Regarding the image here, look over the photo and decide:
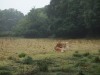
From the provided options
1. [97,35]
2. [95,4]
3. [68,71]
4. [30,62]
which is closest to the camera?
[68,71]

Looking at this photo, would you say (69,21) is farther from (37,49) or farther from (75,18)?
(37,49)

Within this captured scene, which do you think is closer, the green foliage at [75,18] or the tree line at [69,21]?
the green foliage at [75,18]

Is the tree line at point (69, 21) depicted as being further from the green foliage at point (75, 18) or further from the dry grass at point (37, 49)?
the dry grass at point (37, 49)

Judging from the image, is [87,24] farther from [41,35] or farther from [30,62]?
[30,62]

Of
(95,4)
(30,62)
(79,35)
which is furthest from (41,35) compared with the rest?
(30,62)

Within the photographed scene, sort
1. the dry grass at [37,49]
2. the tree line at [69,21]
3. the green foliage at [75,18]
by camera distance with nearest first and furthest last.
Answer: the dry grass at [37,49] < the green foliage at [75,18] < the tree line at [69,21]

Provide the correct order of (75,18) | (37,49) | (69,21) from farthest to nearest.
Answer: (69,21), (75,18), (37,49)

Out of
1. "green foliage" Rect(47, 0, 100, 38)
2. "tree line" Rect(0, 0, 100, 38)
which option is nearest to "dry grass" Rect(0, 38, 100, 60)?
"green foliage" Rect(47, 0, 100, 38)

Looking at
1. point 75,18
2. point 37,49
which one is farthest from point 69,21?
point 37,49

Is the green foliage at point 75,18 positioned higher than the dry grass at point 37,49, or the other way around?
the green foliage at point 75,18

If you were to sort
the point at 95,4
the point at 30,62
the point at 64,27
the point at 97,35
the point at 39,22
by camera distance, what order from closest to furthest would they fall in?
the point at 30,62 < the point at 95,4 < the point at 97,35 < the point at 64,27 < the point at 39,22

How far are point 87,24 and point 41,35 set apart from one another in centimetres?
1378

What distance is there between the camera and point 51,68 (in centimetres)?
1088

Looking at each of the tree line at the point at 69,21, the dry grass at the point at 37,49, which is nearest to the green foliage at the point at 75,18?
the tree line at the point at 69,21
